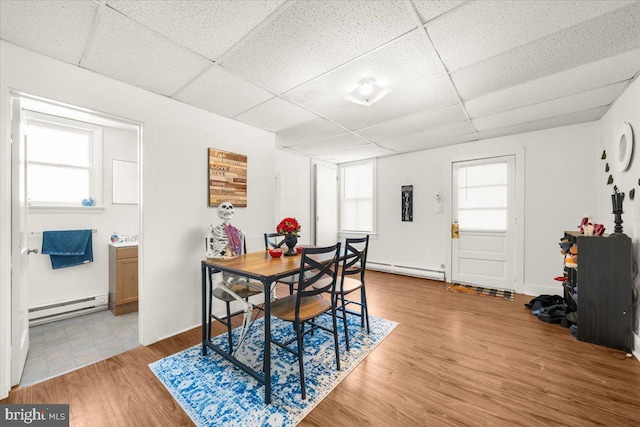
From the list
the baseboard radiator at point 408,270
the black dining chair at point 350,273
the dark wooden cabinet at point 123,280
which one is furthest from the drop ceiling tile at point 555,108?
the dark wooden cabinet at point 123,280

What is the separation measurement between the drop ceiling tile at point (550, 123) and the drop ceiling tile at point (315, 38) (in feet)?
9.26

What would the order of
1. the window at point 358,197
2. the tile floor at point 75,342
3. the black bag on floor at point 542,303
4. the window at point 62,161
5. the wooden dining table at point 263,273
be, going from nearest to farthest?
the wooden dining table at point 263,273
the tile floor at point 75,342
the window at point 62,161
the black bag on floor at point 542,303
the window at point 358,197

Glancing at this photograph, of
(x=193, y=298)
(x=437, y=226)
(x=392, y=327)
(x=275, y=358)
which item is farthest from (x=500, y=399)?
(x=437, y=226)

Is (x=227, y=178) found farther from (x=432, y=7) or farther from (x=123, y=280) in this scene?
(x=432, y=7)

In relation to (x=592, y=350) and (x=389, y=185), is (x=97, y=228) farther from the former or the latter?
(x=592, y=350)

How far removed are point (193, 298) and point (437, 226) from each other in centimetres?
396

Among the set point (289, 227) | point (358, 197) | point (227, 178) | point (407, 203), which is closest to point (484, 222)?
point (407, 203)

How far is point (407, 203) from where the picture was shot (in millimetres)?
4809

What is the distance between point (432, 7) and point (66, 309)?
444 cm

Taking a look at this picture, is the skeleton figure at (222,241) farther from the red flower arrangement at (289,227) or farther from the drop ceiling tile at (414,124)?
the drop ceiling tile at (414,124)

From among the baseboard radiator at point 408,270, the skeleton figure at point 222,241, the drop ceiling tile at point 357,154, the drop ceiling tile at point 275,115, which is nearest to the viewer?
the skeleton figure at point 222,241

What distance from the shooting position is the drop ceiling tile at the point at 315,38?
1436 mm

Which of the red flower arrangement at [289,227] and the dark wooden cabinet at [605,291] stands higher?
the red flower arrangement at [289,227]

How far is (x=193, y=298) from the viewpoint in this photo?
105 inches
